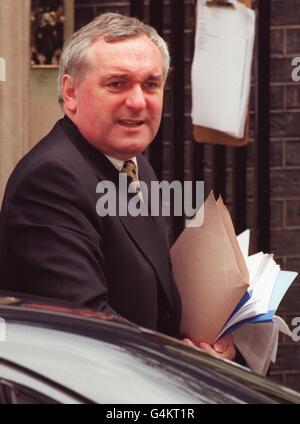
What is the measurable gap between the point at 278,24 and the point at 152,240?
123 inches

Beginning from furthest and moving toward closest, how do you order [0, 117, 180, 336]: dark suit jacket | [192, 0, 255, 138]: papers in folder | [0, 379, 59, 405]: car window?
[192, 0, 255, 138]: papers in folder, [0, 117, 180, 336]: dark suit jacket, [0, 379, 59, 405]: car window

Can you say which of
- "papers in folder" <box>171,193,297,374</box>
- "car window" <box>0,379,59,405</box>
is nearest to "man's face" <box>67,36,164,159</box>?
"papers in folder" <box>171,193,297,374</box>

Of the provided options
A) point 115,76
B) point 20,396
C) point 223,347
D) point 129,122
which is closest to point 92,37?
point 115,76

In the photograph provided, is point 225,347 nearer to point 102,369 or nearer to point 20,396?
point 102,369

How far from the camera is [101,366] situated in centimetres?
256

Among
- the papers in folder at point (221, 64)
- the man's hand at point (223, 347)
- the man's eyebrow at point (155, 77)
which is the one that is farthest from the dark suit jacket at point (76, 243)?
the papers in folder at point (221, 64)

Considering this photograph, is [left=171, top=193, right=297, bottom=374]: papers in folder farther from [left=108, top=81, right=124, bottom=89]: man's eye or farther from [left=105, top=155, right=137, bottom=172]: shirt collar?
[left=108, top=81, right=124, bottom=89]: man's eye

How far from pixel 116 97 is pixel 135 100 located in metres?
0.05

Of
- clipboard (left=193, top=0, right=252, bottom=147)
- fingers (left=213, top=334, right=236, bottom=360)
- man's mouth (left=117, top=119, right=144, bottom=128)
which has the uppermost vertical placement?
man's mouth (left=117, top=119, right=144, bottom=128)

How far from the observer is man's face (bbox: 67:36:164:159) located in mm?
3914

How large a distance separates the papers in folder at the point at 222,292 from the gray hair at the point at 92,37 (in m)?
0.47

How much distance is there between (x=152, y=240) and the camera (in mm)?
3986
